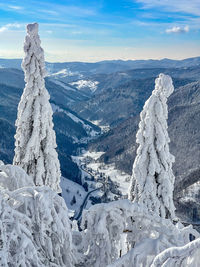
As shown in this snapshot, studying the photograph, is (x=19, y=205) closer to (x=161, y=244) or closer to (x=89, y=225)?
(x=89, y=225)

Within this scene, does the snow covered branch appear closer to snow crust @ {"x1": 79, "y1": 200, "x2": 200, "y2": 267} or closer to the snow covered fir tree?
the snow covered fir tree

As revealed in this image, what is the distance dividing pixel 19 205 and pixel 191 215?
536 ft

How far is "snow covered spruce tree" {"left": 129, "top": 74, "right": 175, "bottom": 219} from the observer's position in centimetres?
2145

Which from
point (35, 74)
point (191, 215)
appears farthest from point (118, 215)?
point (191, 215)

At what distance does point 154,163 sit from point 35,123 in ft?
24.6

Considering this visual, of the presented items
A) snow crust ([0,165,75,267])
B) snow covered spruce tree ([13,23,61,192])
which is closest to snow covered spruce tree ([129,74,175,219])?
snow covered spruce tree ([13,23,61,192])

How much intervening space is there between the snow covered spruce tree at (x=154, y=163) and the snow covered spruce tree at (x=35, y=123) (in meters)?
5.40

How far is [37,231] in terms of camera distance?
9000 millimetres

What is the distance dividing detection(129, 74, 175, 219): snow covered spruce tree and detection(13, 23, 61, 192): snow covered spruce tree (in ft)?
17.7

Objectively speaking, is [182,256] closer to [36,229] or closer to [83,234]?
[36,229]

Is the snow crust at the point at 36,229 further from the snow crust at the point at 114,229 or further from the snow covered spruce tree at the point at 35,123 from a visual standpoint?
the snow covered spruce tree at the point at 35,123

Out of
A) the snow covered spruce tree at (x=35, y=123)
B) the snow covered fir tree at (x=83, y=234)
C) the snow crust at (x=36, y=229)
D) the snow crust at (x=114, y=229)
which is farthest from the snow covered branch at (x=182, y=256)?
the snow covered spruce tree at (x=35, y=123)

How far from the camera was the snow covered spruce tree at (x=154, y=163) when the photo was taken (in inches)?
845

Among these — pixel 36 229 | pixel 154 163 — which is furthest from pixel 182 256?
pixel 154 163
